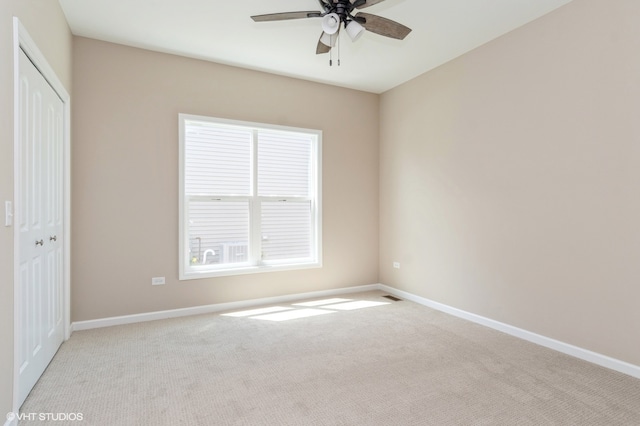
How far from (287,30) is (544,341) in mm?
3851

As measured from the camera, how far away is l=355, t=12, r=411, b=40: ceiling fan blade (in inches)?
96.3

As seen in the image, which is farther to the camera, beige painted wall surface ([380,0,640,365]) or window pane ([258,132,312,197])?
window pane ([258,132,312,197])

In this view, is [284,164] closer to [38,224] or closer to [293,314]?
[293,314]

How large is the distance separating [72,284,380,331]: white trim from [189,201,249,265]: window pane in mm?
547

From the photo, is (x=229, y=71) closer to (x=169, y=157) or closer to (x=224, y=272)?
(x=169, y=157)

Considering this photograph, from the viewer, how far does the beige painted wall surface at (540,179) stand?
2.67 m

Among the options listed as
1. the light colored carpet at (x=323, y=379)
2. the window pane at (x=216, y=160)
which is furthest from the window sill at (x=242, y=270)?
the window pane at (x=216, y=160)

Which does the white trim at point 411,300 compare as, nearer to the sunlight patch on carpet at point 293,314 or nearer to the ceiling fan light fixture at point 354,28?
the sunlight patch on carpet at point 293,314

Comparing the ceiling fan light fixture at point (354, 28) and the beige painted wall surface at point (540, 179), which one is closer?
the ceiling fan light fixture at point (354, 28)

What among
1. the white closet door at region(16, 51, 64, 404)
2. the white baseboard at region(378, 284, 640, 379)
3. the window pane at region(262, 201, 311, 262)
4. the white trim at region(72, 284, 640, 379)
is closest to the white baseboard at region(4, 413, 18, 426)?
the white closet door at region(16, 51, 64, 404)

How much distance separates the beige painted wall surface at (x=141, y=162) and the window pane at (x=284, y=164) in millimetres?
237

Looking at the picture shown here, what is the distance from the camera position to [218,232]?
4340 mm

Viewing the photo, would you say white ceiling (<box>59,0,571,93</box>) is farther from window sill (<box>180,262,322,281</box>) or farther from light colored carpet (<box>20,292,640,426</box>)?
light colored carpet (<box>20,292,640,426</box>)

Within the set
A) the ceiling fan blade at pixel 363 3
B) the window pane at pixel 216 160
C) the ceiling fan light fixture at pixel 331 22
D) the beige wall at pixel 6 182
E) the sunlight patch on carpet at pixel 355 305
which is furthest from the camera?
the sunlight patch on carpet at pixel 355 305
